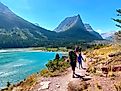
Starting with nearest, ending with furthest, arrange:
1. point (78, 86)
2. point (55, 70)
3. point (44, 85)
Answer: point (78, 86)
point (44, 85)
point (55, 70)

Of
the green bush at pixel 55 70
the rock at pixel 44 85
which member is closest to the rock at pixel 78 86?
the rock at pixel 44 85

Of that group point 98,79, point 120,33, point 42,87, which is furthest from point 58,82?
point 120,33

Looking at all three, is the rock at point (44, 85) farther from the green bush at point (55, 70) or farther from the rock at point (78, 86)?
the green bush at point (55, 70)

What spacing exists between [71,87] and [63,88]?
1358mm

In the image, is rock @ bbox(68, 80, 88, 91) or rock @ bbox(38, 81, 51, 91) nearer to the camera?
rock @ bbox(68, 80, 88, 91)

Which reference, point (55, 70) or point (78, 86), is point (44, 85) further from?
point (55, 70)

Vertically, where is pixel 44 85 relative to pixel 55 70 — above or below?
below

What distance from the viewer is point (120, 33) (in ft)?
148

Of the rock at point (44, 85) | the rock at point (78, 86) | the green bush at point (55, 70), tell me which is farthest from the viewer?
the green bush at point (55, 70)

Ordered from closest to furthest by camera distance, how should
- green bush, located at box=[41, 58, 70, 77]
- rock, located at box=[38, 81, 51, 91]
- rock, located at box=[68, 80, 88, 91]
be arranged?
rock, located at box=[68, 80, 88, 91]
rock, located at box=[38, 81, 51, 91]
green bush, located at box=[41, 58, 70, 77]

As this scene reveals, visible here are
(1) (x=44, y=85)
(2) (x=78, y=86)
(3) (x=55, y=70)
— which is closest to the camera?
(2) (x=78, y=86)

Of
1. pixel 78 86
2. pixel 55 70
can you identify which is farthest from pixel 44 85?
pixel 55 70

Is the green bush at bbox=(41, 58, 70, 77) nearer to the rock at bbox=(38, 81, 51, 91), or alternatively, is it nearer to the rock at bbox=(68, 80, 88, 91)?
the rock at bbox=(38, 81, 51, 91)

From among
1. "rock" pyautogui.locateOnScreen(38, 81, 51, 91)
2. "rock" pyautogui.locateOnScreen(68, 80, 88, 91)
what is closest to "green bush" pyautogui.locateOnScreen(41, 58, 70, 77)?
"rock" pyautogui.locateOnScreen(38, 81, 51, 91)
